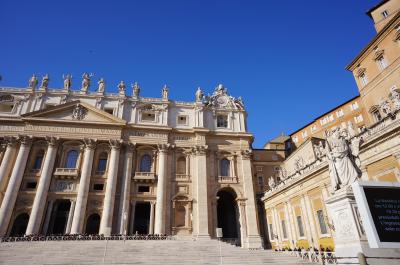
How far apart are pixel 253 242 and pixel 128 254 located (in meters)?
16.4

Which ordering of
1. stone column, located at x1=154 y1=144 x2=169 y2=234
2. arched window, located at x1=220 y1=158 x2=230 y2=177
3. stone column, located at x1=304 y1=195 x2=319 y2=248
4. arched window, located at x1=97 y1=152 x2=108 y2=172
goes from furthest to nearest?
1. arched window, located at x1=220 y1=158 x2=230 y2=177
2. arched window, located at x1=97 y1=152 x2=108 y2=172
3. stone column, located at x1=154 y1=144 x2=169 y2=234
4. stone column, located at x1=304 y1=195 x2=319 y2=248

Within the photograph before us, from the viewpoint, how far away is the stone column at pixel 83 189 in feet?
91.4

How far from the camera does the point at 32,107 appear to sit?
33.9 m

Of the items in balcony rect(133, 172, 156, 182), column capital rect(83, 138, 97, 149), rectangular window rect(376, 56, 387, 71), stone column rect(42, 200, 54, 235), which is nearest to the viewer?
rectangular window rect(376, 56, 387, 71)

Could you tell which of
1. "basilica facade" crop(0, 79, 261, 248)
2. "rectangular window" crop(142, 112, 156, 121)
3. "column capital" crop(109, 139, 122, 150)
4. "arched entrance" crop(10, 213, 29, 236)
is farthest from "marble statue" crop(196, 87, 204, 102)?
"arched entrance" crop(10, 213, 29, 236)

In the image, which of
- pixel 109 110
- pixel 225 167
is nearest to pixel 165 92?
pixel 109 110

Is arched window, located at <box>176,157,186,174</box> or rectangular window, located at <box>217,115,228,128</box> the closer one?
arched window, located at <box>176,157,186,174</box>

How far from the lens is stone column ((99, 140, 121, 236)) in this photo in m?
28.4

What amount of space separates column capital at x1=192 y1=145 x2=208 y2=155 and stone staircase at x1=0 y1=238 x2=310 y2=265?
1366 centimetres

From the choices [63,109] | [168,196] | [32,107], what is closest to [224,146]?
Result: [168,196]

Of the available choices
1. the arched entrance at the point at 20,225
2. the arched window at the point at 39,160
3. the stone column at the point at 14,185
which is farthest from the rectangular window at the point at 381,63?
the arched entrance at the point at 20,225

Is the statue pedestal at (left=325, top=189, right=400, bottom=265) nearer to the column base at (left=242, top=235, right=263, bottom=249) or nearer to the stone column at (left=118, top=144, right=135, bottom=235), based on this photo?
the column base at (left=242, top=235, right=263, bottom=249)

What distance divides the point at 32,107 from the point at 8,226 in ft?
48.0

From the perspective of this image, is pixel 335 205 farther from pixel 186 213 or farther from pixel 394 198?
pixel 186 213
